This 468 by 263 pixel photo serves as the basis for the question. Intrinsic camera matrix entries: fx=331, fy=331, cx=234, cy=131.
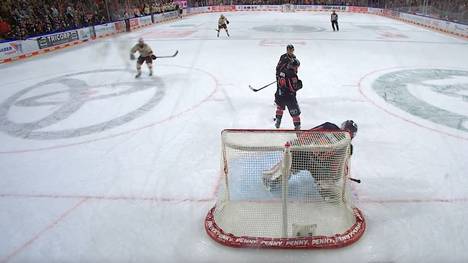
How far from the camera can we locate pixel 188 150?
5273mm

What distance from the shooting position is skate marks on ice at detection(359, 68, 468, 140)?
20.0ft

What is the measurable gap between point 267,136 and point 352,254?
1.36 meters

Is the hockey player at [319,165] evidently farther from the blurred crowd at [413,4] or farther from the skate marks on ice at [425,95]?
the blurred crowd at [413,4]

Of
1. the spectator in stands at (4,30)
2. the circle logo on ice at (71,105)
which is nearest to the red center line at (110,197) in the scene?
the circle logo on ice at (71,105)

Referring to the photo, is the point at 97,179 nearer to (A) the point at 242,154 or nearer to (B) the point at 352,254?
(A) the point at 242,154

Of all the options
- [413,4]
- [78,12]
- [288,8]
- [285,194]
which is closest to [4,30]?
[78,12]

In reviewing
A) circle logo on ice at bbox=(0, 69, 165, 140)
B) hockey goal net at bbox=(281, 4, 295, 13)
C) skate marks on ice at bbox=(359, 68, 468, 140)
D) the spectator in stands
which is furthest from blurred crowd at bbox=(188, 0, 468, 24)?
the spectator in stands

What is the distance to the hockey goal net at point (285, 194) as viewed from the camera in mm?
3168

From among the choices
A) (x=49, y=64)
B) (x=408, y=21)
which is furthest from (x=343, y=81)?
(x=408, y=21)

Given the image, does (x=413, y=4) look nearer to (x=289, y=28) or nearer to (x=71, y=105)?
(x=289, y=28)

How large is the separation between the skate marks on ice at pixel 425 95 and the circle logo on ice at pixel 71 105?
512 centimetres

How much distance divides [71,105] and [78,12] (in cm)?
1164

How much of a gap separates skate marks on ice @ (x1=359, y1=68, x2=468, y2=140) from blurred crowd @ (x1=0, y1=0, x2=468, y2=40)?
9.30 metres

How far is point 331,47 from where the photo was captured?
535 inches
